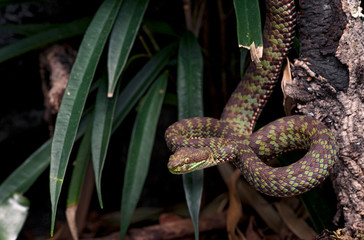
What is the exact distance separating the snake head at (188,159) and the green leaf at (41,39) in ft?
3.89

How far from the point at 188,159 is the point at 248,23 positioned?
0.63 meters

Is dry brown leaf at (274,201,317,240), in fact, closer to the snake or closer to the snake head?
the snake

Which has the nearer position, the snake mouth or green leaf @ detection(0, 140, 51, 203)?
the snake mouth

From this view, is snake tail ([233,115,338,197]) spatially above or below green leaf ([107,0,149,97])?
below

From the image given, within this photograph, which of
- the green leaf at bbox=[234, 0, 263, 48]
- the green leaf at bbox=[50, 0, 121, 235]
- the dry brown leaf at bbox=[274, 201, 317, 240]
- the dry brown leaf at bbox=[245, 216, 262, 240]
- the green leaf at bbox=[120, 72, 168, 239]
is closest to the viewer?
the green leaf at bbox=[234, 0, 263, 48]

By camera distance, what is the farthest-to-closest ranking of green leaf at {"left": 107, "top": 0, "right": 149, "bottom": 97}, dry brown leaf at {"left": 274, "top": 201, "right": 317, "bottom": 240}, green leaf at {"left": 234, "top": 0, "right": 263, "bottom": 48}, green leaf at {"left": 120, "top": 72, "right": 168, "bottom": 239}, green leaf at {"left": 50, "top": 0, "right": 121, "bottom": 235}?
dry brown leaf at {"left": 274, "top": 201, "right": 317, "bottom": 240} < green leaf at {"left": 120, "top": 72, "right": 168, "bottom": 239} < green leaf at {"left": 107, "top": 0, "right": 149, "bottom": 97} < green leaf at {"left": 50, "top": 0, "right": 121, "bottom": 235} < green leaf at {"left": 234, "top": 0, "right": 263, "bottom": 48}

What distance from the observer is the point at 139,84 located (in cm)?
215

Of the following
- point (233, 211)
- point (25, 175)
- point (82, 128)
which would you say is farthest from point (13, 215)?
point (233, 211)

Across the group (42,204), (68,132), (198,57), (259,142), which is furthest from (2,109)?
(259,142)

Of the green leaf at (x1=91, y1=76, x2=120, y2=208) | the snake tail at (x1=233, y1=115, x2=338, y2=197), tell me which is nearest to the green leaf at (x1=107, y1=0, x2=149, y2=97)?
the green leaf at (x1=91, y1=76, x2=120, y2=208)

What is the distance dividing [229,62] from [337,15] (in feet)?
3.77

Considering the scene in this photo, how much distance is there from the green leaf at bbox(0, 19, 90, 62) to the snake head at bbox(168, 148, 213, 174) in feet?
3.89

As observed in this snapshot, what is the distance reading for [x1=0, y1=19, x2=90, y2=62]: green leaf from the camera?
7.23ft

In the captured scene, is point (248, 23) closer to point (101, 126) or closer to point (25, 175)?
point (101, 126)
